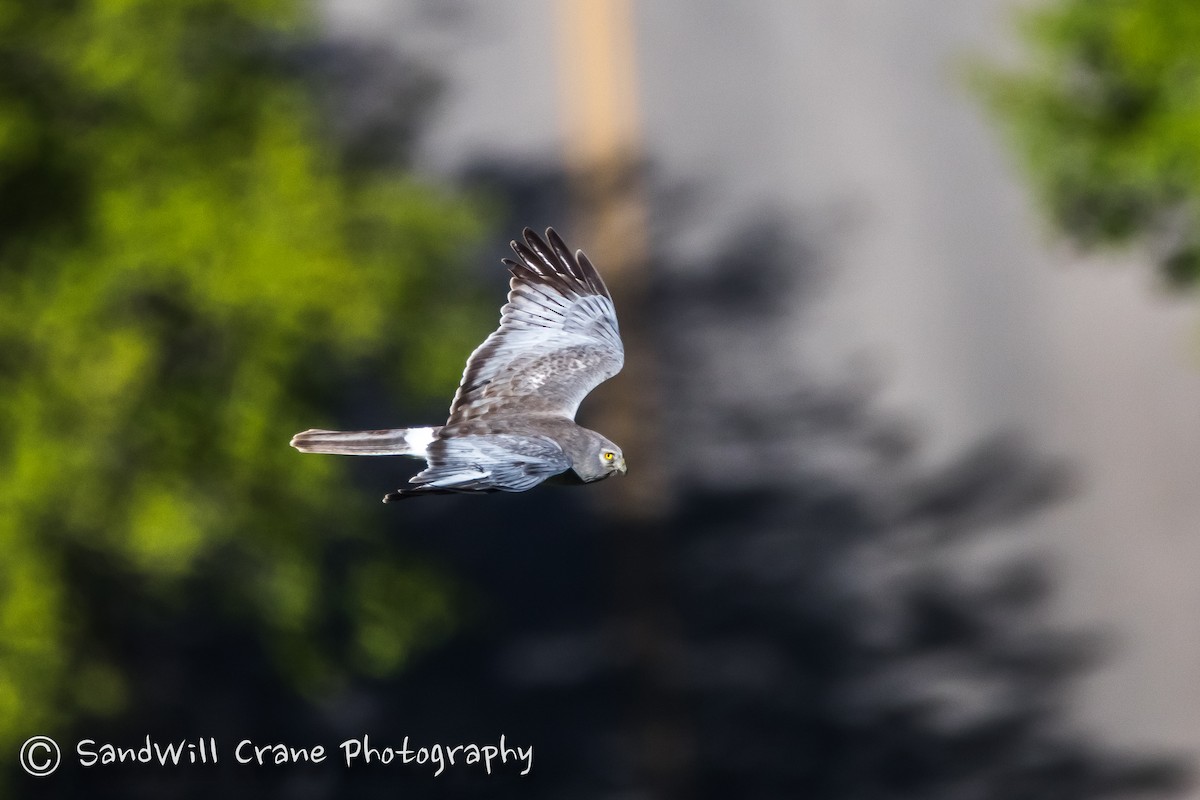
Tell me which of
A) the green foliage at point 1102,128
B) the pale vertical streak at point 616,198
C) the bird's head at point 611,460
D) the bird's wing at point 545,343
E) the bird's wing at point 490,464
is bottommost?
the bird's wing at point 490,464

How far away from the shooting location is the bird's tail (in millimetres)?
6051

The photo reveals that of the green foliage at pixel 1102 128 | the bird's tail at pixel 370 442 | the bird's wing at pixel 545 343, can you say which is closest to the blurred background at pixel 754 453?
the green foliage at pixel 1102 128

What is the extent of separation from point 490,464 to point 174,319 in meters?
4.26

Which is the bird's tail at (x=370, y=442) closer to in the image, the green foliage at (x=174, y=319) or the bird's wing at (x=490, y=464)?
the bird's wing at (x=490, y=464)

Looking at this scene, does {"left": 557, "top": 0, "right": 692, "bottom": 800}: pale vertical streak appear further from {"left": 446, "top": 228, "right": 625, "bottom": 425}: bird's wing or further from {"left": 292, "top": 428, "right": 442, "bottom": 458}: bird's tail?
{"left": 292, "top": 428, "right": 442, "bottom": 458}: bird's tail

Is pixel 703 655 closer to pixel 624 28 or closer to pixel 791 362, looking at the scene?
pixel 791 362

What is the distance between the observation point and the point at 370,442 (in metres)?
6.21

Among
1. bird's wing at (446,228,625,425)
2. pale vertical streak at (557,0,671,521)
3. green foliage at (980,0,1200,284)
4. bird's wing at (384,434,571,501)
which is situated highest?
pale vertical streak at (557,0,671,521)

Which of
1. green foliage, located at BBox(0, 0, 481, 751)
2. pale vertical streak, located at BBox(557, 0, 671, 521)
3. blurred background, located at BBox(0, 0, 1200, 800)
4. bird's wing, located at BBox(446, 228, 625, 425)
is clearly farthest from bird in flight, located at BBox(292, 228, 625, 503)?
pale vertical streak, located at BBox(557, 0, 671, 521)

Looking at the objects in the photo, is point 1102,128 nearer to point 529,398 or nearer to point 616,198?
point 529,398

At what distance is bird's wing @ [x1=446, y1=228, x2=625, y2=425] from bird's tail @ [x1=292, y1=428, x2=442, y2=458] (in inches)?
33.4

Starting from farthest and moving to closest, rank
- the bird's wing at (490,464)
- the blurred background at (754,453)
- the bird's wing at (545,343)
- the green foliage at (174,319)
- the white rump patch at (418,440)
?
the blurred background at (754,453)
the green foliage at (174,319)
the bird's wing at (545,343)
the white rump patch at (418,440)
the bird's wing at (490,464)

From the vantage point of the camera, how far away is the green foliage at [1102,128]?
30.2 feet

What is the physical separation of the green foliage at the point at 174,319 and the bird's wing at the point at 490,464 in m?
3.21
